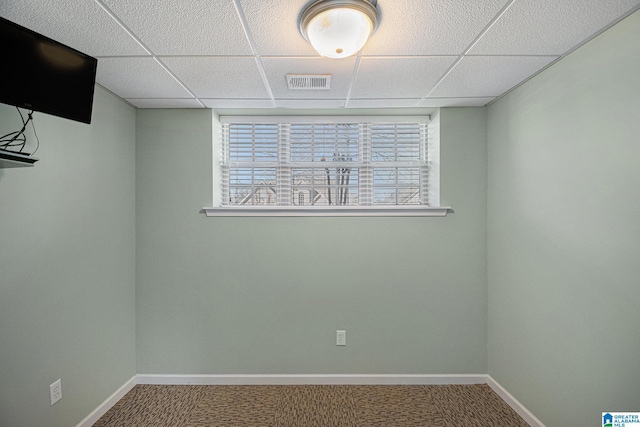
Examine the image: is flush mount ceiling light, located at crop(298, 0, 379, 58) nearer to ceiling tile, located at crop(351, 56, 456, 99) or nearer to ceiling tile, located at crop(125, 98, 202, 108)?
ceiling tile, located at crop(351, 56, 456, 99)

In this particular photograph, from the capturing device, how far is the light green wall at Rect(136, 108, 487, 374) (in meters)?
2.68

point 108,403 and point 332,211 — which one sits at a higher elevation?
point 332,211

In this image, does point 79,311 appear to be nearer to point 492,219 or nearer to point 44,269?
point 44,269

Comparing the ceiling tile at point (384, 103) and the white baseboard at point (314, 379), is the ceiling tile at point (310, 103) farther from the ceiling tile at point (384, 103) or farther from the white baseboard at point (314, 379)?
the white baseboard at point (314, 379)

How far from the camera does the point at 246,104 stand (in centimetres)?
257

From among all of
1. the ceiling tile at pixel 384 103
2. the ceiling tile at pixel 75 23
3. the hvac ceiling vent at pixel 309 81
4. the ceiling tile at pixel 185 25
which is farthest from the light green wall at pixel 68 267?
the ceiling tile at pixel 384 103

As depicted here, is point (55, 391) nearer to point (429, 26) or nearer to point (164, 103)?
point (164, 103)

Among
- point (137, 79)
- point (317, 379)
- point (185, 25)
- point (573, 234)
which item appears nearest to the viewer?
point (185, 25)

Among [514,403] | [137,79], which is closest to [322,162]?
[137,79]

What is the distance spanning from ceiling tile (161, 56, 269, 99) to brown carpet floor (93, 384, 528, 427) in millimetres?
2381

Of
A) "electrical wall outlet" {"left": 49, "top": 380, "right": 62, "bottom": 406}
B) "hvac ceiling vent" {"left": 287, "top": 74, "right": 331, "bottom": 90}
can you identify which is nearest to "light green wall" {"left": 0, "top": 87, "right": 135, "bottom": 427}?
"electrical wall outlet" {"left": 49, "top": 380, "right": 62, "bottom": 406}

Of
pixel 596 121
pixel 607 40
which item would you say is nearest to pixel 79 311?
pixel 596 121

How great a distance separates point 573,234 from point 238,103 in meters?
2.49

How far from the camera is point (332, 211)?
2.70m
